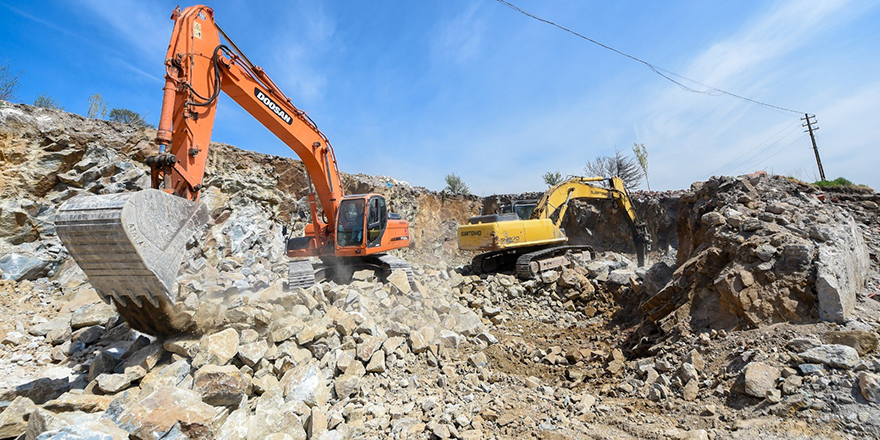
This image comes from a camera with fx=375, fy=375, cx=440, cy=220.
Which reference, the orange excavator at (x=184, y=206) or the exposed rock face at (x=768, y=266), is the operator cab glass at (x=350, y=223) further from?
the exposed rock face at (x=768, y=266)

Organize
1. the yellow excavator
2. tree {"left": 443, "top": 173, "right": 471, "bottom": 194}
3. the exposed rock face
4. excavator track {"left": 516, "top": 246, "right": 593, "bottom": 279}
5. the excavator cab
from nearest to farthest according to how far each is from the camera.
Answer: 1. the exposed rock face
2. the excavator cab
3. excavator track {"left": 516, "top": 246, "right": 593, "bottom": 279}
4. the yellow excavator
5. tree {"left": 443, "top": 173, "right": 471, "bottom": 194}

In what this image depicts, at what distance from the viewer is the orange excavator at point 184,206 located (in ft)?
9.07

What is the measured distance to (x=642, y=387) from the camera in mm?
3662

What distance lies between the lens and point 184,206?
10.9ft

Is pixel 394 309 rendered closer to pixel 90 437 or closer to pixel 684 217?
pixel 90 437

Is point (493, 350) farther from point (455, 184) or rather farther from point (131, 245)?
point (455, 184)

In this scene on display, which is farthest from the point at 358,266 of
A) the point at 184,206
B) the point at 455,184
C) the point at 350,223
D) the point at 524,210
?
the point at 455,184

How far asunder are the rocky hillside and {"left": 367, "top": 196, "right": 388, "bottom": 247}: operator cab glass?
988 millimetres

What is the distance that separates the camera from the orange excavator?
277 centimetres

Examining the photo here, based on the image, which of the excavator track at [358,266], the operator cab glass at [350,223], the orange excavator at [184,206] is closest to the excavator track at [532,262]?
the excavator track at [358,266]

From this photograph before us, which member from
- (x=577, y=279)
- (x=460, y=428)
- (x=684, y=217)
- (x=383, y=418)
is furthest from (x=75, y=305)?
(x=684, y=217)

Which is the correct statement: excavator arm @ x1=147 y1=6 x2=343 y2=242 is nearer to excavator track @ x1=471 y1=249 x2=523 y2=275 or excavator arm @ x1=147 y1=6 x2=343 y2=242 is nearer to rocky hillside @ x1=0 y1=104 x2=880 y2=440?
rocky hillside @ x1=0 y1=104 x2=880 y2=440

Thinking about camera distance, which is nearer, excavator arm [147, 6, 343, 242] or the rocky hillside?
the rocky hillside

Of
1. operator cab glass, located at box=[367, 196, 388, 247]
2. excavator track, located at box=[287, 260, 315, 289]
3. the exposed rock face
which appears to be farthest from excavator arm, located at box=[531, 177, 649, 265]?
excavator track, located at box=[287, 260, 315, 289]
